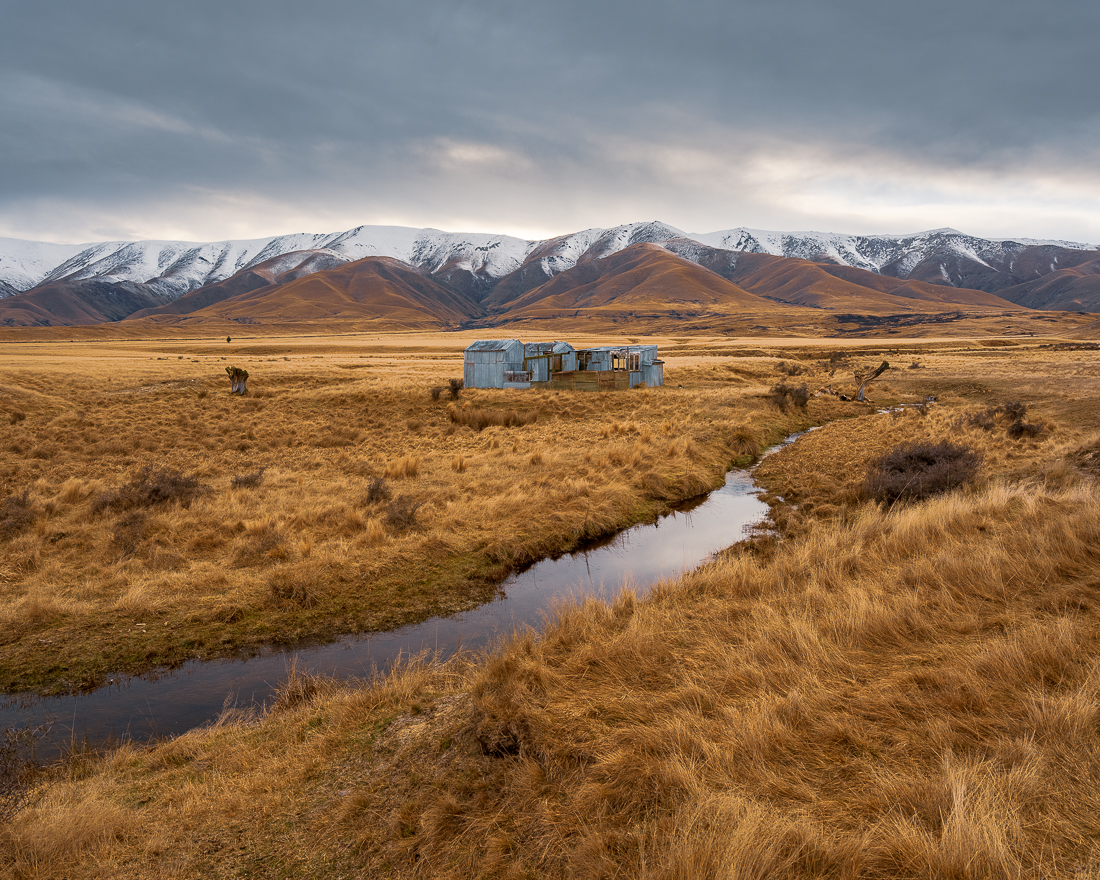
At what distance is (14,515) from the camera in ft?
42.2

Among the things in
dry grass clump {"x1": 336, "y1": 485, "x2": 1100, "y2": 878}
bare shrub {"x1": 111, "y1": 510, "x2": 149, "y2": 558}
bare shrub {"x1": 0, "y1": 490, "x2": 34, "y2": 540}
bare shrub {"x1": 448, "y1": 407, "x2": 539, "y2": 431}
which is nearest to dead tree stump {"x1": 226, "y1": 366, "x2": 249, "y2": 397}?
bare shrub {"x1": 448, "y1": 407, "x2": 539, "y2": 431}

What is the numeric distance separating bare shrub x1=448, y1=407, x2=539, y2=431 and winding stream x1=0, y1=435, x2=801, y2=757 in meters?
15.2

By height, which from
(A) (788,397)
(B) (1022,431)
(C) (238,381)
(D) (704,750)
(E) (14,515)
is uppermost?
(C) (238,381)

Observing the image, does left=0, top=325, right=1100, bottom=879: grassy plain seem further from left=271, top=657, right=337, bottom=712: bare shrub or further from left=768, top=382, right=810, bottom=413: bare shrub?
left=768, top=382, right=810, bottom=413: bare shrub

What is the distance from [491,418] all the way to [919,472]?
19.6 m

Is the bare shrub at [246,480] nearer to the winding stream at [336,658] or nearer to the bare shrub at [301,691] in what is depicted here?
the winding stream at [336,658]

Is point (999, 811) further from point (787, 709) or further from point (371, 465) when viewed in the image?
point (371, 465)

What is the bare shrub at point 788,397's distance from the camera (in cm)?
3129

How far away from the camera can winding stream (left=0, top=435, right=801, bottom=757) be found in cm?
750

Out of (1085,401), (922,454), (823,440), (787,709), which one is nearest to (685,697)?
(787,709)

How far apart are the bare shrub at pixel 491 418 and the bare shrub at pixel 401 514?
13.6m

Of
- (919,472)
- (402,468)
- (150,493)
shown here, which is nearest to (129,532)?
(150,493)

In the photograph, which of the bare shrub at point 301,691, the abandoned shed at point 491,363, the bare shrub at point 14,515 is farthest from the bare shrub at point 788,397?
the bare shrub at point 14,515

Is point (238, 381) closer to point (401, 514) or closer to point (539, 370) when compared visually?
point (539, 370)
